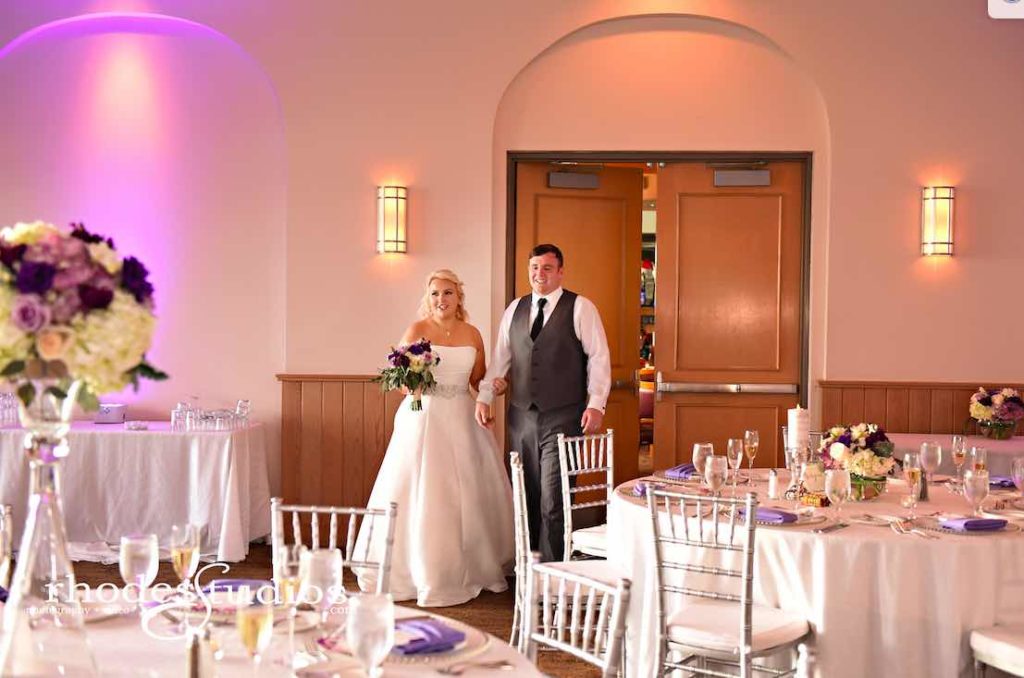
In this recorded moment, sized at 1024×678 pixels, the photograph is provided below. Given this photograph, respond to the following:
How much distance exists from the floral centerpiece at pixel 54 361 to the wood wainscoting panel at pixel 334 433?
515 cm

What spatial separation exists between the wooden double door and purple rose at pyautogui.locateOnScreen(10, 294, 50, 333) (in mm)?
5517

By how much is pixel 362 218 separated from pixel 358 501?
1.79 meters

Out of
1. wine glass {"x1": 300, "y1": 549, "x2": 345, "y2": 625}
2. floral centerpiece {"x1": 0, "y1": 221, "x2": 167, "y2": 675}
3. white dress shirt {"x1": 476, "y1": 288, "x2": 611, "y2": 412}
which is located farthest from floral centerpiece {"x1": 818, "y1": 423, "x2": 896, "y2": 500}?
floral centerpiece {"x1": 0, "y1": 221, "x2": 167, "y2": 675}

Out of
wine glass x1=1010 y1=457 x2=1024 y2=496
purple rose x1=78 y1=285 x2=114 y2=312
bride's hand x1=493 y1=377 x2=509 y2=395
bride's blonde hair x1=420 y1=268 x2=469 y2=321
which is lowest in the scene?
wine glass x1=1010 y1=457 x2=1024 y2=496

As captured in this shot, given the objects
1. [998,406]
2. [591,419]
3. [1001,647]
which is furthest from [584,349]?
[1001,647]

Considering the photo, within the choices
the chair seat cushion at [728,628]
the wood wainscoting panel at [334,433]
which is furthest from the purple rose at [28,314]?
the wood wainscoting panel at [334,433]

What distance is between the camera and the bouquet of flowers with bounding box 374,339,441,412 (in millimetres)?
5969

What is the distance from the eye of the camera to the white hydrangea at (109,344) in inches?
78.1

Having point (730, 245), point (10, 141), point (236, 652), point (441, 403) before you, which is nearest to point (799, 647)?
point (236, 652)

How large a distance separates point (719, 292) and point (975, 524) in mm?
3745

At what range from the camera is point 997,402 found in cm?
649

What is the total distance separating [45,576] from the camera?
2029 mm

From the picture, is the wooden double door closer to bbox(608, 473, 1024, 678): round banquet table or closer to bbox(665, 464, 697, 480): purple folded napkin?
bbox(665, 464, 697, 480): purple folded napkin

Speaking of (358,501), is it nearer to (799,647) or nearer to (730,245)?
(730,245)
